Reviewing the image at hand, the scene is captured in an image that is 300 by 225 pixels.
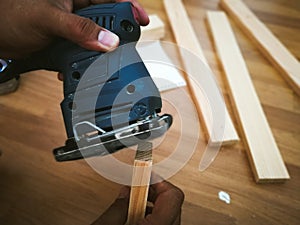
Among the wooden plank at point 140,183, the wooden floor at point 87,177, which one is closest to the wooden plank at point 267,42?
the wooden floor at point 87,177

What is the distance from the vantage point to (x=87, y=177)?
64cm

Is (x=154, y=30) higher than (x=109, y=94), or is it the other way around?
(x=109, y=94)

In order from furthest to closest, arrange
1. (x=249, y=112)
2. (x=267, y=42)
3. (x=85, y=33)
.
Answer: (x=267, y=42), (x=249, y=112), (x=85, y=33)

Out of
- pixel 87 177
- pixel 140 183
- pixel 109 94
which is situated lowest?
pixel 87 177

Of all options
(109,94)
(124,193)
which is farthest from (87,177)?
(109,94)

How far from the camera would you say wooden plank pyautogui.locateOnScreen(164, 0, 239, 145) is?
700 mm

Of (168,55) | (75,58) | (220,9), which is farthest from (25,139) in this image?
(220,9)

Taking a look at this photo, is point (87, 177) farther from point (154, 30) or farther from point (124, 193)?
point (154, 30)

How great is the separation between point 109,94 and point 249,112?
40 centimetres

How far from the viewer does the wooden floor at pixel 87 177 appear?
595 mm

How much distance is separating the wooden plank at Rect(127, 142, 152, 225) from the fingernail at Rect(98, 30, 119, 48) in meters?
0.15

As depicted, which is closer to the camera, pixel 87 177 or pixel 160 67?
pixel 87 177

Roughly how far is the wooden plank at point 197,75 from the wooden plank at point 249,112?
4 cm

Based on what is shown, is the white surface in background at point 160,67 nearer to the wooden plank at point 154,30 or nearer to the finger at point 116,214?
the wooden plank at point 154,30
